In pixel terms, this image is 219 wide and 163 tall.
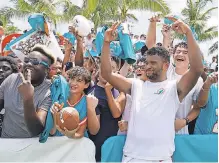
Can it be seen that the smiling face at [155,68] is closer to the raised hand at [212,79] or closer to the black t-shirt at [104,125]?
the raised hand at [212,79]

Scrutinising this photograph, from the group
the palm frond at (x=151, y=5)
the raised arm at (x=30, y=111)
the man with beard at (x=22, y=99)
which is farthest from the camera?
the palm frond at (x=151, y=5)

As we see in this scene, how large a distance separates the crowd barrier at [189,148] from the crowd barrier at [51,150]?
22 centimetres

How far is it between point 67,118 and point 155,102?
2.67 feet

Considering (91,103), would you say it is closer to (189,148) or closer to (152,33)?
(189,148)

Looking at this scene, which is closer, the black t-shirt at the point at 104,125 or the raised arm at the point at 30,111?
the raised arm at the point at 30,111

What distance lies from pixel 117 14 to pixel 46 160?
70.5ft

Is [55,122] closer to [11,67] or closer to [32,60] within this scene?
[32,60]

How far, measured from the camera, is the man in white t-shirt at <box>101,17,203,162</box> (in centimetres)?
331

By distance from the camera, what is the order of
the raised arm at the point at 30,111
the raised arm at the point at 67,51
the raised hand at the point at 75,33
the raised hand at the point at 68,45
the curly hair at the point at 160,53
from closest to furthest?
1. the raised arm at the point at 30,111
2. the curly hair at the point at 160,53
3. the raised hand at the point at 75,33
4. the raised arm at the point at 67,51
5. the raised hand at the point at 68,45

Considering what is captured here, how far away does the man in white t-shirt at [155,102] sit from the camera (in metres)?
3.31

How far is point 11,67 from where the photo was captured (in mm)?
4109

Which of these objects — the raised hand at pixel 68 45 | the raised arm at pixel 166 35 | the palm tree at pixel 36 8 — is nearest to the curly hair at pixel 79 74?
the raised arm at pixel 166 35

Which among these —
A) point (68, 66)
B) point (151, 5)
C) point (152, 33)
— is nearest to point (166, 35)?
point (152, 33)

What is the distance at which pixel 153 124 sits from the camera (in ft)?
10.8
